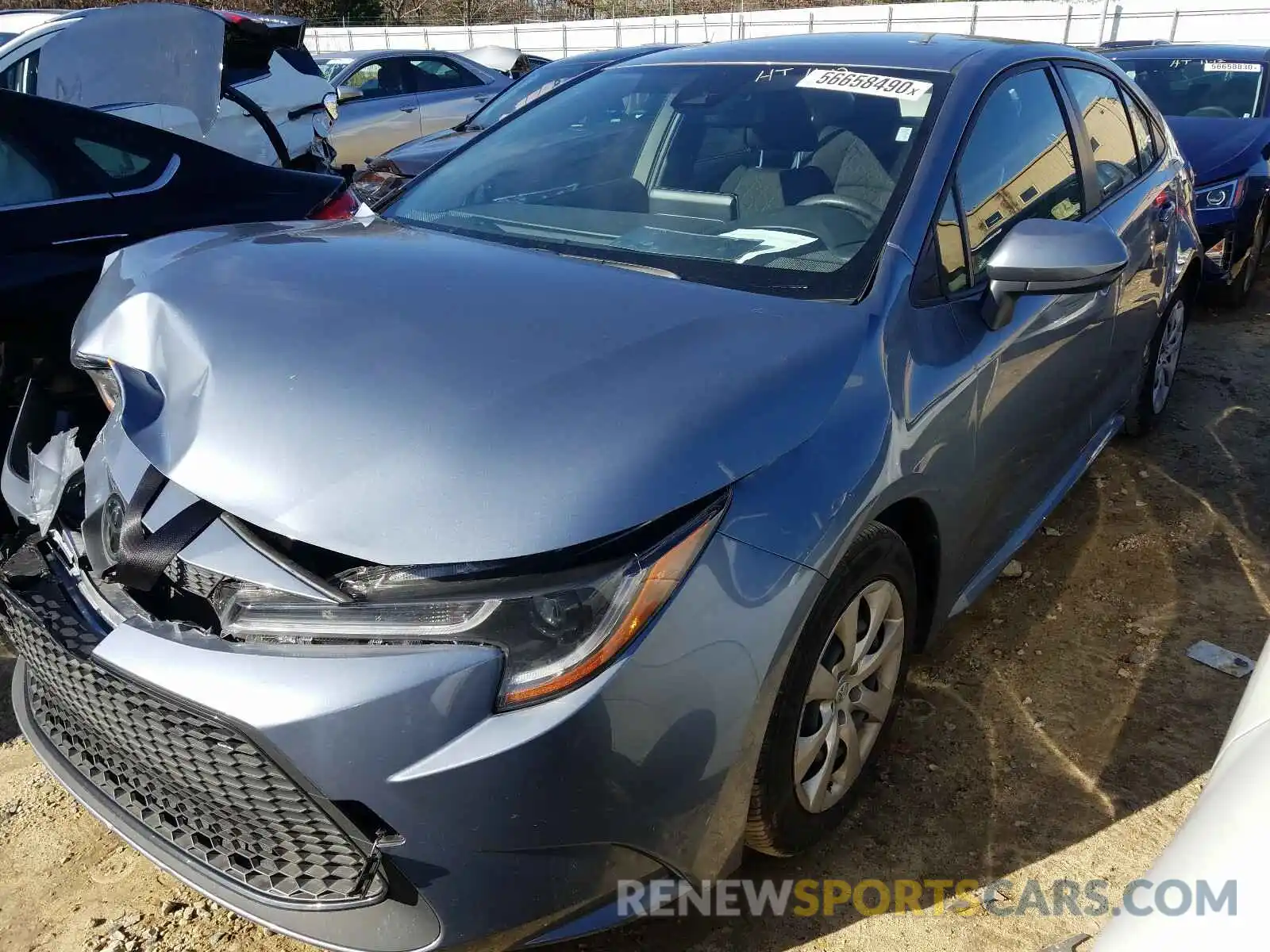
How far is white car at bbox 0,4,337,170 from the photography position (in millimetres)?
4582

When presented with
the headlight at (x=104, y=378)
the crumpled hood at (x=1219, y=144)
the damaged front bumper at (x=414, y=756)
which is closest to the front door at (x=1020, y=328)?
the damaged front bumper at (x=414, y=756)

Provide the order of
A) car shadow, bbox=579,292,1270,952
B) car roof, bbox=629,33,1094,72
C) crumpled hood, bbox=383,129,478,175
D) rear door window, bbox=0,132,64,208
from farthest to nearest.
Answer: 1. crumpled hood, bbox=383,129,478,175
2. rear door window, bbox=0,132,64,208
3. car roof, bbox=629,33,1094,72
4. car shadow, bbox=579,292,1270,952

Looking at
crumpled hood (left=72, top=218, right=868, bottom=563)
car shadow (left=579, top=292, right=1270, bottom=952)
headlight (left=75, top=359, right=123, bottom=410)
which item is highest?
crumpled hood (left=72, top=218, right=868, bottom=563)

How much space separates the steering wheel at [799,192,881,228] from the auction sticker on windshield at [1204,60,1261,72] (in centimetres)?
654

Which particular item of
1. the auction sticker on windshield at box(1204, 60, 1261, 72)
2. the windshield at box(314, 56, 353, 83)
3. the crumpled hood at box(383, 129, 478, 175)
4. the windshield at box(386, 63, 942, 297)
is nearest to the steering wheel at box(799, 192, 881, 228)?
the windshield at box(386, 63, 942, 297)

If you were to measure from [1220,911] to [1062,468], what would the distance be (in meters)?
2.18

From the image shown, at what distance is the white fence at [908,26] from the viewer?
22.4 meters

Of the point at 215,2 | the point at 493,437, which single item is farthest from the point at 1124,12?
the point at 493,437

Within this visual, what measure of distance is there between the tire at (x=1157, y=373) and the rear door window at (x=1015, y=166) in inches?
50.1

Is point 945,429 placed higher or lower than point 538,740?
higher

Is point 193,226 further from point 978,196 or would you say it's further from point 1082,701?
point 1082,701

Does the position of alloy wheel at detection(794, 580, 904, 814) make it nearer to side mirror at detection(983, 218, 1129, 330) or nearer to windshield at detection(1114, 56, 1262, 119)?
side mirror at detection(983, 218, 1129, 330)

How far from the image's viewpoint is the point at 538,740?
57.1 inches

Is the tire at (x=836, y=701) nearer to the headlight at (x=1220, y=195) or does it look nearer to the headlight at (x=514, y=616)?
the headlight at (x=514, y=616)
